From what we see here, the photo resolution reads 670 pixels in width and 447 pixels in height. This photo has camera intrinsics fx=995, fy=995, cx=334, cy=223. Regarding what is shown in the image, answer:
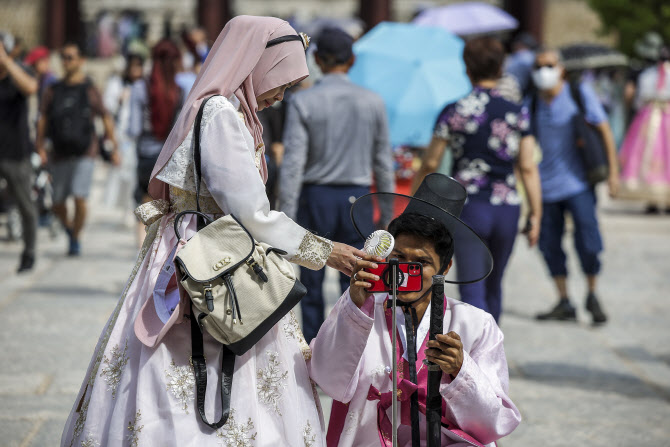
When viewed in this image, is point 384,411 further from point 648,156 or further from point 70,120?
point 648,156

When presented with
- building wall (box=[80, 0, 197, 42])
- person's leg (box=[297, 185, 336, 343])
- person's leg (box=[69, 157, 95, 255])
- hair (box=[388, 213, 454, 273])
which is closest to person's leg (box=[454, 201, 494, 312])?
person's leg (box=[297, 185, 336, 343])

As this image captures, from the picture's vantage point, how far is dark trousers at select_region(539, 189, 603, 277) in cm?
696

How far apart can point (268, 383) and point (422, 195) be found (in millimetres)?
738

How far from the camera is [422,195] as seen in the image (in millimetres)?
3061

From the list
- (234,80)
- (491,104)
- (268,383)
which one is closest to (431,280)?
(268,383)

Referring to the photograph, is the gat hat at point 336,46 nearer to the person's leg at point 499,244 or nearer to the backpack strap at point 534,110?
the person's leg at point 499,244

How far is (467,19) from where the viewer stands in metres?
12.5

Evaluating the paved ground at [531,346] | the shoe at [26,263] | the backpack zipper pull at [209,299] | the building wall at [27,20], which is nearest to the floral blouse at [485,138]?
the paved ground at [531,346]

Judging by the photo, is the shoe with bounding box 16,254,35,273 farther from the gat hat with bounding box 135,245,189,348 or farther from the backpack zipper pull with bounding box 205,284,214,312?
the backpack zipper pull with bounding box 205,284,214,312

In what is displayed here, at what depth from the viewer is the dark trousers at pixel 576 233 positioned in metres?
6.96

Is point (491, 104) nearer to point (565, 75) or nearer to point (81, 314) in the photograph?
point (565, 75)

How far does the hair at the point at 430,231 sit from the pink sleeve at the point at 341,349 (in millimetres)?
312

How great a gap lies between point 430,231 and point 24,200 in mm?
5931

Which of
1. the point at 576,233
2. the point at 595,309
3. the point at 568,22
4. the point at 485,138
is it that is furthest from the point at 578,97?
the point at 568,22
